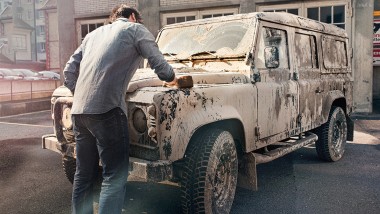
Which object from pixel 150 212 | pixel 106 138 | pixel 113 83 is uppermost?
pixel 113 83

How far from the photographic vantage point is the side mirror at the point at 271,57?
3989 millimetres

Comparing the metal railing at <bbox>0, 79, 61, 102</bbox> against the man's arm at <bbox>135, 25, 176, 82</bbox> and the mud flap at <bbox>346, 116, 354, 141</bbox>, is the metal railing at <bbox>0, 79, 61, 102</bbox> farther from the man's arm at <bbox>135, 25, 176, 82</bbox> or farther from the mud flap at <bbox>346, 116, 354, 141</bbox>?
the man's arm at <bbox>135, 25, 176, 82</bbox>

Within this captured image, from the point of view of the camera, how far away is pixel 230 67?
411 cm

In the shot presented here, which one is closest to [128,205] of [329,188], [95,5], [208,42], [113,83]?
[113,83]

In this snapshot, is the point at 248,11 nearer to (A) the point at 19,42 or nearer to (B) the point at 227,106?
(B) the point at 227,106

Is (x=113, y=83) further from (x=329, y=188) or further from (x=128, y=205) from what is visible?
(x=329, y=188)

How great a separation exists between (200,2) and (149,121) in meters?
10.2

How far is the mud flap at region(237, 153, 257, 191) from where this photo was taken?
382 centimetres

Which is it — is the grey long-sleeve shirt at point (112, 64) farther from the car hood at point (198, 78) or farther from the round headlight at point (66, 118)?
the round headlight at point (66, 118)

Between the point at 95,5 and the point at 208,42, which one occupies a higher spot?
the point at 95,5

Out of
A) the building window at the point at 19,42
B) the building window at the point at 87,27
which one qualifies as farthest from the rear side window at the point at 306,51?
the building window at the point at 19,42

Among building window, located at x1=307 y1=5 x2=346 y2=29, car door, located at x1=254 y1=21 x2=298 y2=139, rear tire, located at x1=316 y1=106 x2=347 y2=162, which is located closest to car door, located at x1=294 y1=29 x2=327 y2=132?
car door, located at x1=254 y1=21 x2=298 y2=139

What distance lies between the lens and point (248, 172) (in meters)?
3.88

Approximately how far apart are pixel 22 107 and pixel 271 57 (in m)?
11.2
